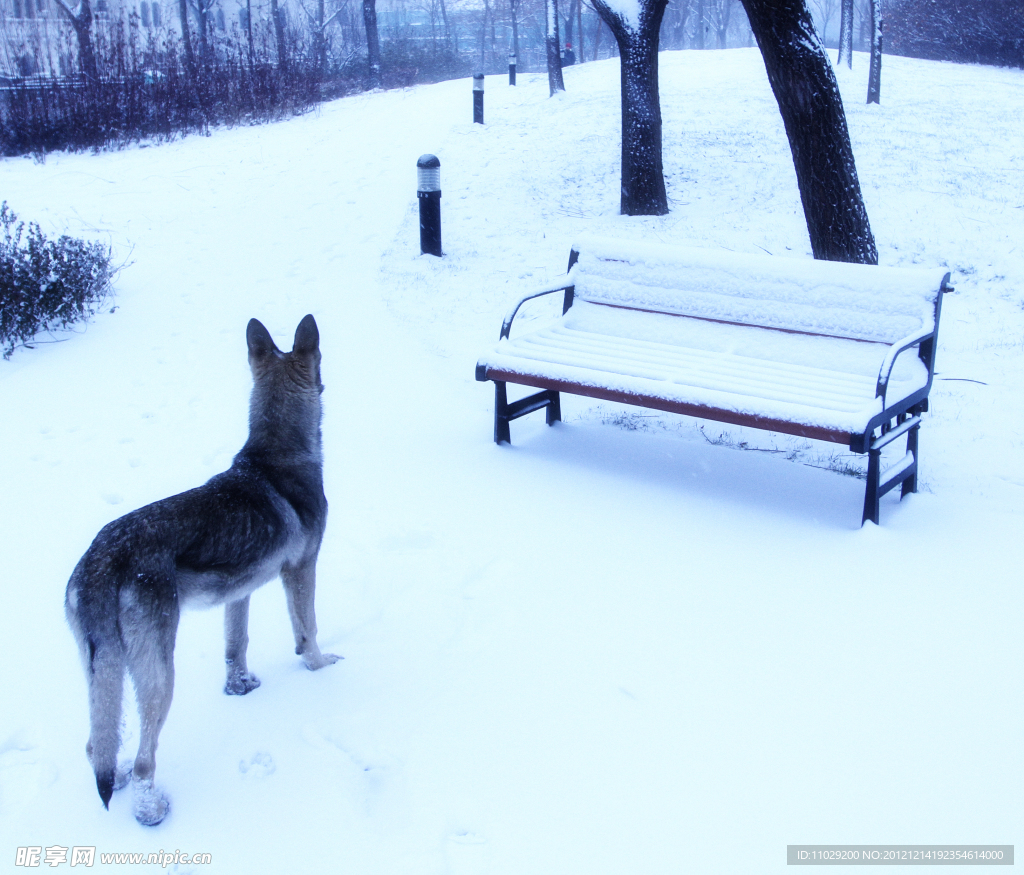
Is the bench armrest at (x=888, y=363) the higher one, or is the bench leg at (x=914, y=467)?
the bench armrest at (x=888, y=363)

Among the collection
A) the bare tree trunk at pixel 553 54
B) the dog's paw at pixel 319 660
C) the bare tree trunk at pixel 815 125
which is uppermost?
the bare tree trunk at pixel 553 54

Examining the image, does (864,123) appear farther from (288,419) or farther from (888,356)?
(288,419)

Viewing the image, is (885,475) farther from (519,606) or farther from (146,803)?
(146,803)

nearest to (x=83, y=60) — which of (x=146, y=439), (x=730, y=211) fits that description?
(x=730, y=211)

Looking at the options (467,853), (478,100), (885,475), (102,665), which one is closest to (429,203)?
(885,475)

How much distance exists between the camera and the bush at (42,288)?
698 centimetres

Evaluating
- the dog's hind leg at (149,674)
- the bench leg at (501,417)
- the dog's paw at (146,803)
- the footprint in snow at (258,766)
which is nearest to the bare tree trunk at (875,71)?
the bench leg at (501,417)

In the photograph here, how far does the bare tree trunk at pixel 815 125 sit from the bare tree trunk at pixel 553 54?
1501 cm

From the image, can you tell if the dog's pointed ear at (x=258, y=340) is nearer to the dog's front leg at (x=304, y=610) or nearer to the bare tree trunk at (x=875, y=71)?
the dog's front leg at (x=304, y=610)

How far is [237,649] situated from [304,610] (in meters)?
0.28

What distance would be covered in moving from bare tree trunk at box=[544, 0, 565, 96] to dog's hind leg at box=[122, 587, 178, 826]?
1999 centimetres

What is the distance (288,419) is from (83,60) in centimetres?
1698

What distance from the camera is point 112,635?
8.02ft

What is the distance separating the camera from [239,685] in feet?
10.8
